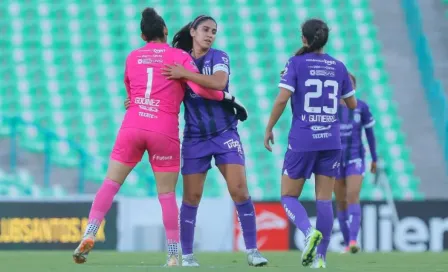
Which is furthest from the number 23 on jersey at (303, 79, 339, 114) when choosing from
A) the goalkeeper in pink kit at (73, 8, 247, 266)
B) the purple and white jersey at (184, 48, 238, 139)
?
the goalkeeper in pink kit at (73, 8, 247, 266)

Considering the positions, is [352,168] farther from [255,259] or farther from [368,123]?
[255,259]

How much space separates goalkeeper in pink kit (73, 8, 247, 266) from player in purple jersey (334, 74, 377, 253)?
4081mm

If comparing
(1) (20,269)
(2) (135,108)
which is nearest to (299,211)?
(2) (135,108)

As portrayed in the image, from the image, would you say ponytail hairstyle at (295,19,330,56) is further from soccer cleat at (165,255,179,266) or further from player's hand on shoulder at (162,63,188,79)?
soccer cleat at (165,255,179,266)

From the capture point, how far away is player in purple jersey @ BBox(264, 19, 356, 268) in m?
8.07

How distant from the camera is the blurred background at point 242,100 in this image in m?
14.2

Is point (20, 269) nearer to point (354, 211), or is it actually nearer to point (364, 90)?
point (354, 211)

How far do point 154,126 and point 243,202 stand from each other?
3.08 feet

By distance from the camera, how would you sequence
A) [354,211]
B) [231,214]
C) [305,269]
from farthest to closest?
[231,214]
[354,211]
[305,269]

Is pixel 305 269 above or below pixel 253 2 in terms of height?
below

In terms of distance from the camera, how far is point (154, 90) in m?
7.79

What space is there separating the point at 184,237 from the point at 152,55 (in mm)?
1373

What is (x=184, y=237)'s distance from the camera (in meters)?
8.30

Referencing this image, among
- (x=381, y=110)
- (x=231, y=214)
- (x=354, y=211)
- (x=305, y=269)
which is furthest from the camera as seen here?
(x=381, y=110)
